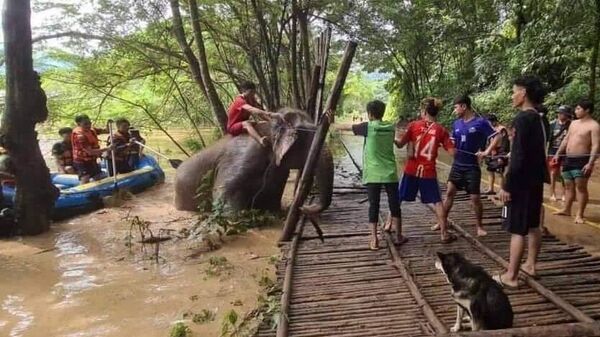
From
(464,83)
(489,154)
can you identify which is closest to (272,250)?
(489,154)

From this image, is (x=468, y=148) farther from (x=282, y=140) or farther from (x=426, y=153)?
(x=282, y=140)

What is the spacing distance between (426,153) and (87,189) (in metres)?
6.67

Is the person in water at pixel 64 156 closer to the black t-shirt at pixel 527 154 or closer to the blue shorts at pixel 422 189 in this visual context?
the blue shorts at pixel 422 189

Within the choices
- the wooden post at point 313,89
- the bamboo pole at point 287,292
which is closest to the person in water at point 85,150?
the wooden post at point 313,89

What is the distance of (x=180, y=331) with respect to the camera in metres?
4.34

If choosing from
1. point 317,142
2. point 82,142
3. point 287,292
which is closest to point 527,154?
point 287,292

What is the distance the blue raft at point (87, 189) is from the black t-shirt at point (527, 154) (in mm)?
7434

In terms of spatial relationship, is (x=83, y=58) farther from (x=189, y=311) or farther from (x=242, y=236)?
(x=189, y=311)

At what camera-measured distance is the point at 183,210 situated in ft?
31.6

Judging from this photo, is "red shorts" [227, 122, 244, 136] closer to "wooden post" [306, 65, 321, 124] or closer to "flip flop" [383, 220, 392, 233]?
"wooden post" [306, 65, 321, 124]

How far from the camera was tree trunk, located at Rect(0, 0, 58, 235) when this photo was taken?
7.65 metres

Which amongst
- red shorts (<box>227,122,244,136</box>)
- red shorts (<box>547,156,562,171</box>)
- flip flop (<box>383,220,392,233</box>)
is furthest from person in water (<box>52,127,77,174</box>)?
red shorts (<box>547,156,562,171</box>)

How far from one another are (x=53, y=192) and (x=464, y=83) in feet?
56.3

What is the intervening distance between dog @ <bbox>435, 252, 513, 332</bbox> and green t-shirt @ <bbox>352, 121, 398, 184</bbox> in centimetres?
186
